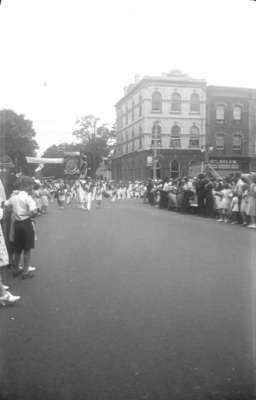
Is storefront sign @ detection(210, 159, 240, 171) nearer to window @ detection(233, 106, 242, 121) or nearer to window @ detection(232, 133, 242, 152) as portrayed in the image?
window @ detection(232, 133, 242, 152)

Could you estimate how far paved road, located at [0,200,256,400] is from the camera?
345cm

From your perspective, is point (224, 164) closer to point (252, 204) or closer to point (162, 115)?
point (162, 115)

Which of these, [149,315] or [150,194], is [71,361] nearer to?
[149,315]

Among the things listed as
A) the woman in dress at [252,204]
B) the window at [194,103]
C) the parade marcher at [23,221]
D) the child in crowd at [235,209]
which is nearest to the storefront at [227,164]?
the window at [194,103]

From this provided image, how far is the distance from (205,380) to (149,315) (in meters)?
1.69

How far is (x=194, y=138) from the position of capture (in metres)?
22.1

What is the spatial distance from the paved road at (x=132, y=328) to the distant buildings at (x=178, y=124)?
16.5 ft

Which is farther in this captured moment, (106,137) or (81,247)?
(106,137)

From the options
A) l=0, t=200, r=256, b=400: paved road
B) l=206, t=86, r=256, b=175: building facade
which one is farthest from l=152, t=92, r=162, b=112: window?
l=206, t=86, r=256, b=175: building facade

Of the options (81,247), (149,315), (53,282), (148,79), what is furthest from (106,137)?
(149,315)

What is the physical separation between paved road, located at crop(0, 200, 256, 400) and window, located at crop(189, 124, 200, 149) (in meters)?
11.4

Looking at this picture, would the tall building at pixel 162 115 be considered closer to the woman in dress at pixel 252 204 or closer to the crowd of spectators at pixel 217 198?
the crowd of spectators at pixel 217 198

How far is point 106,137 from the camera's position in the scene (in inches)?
992

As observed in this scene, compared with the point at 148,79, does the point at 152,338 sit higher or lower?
lower
